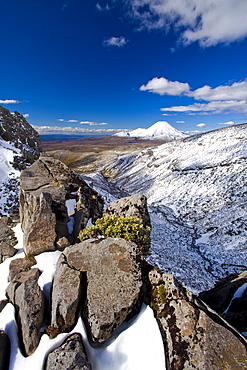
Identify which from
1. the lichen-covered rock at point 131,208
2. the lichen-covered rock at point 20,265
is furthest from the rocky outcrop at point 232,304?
the lichen-covered rock at point 20,265

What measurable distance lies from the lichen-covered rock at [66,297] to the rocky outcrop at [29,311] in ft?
1.74

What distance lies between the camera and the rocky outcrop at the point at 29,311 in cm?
637

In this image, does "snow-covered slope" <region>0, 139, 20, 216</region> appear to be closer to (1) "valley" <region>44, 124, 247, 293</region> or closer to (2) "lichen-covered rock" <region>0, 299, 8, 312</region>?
(1) "valley" <region>44, 124, 247, 293</region>

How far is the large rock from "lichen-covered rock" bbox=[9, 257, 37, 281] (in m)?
6.93

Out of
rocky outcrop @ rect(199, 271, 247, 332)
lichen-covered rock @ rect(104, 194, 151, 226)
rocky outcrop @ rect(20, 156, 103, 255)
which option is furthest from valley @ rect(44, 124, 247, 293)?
rocky outcrop @ rect(20, 156, 103, 255)

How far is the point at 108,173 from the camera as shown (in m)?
113

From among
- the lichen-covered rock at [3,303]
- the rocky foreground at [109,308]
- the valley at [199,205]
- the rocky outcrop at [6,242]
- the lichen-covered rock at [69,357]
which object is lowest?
the valley at [199,205]

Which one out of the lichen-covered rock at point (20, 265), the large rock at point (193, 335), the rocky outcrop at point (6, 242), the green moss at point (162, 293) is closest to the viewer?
the large rock at point (193, 335)

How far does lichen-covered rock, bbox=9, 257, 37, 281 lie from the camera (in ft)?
31.5

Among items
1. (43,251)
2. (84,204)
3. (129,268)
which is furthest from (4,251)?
(129,268)

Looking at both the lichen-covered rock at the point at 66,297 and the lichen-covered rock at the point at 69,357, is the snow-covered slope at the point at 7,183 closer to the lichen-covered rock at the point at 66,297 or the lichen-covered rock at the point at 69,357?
the lichen-covered rock at the point at 66,297

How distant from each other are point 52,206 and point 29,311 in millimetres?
6219

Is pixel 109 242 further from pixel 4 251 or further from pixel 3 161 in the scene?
pixel 3 161

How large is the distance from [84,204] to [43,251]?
4.75 meters
